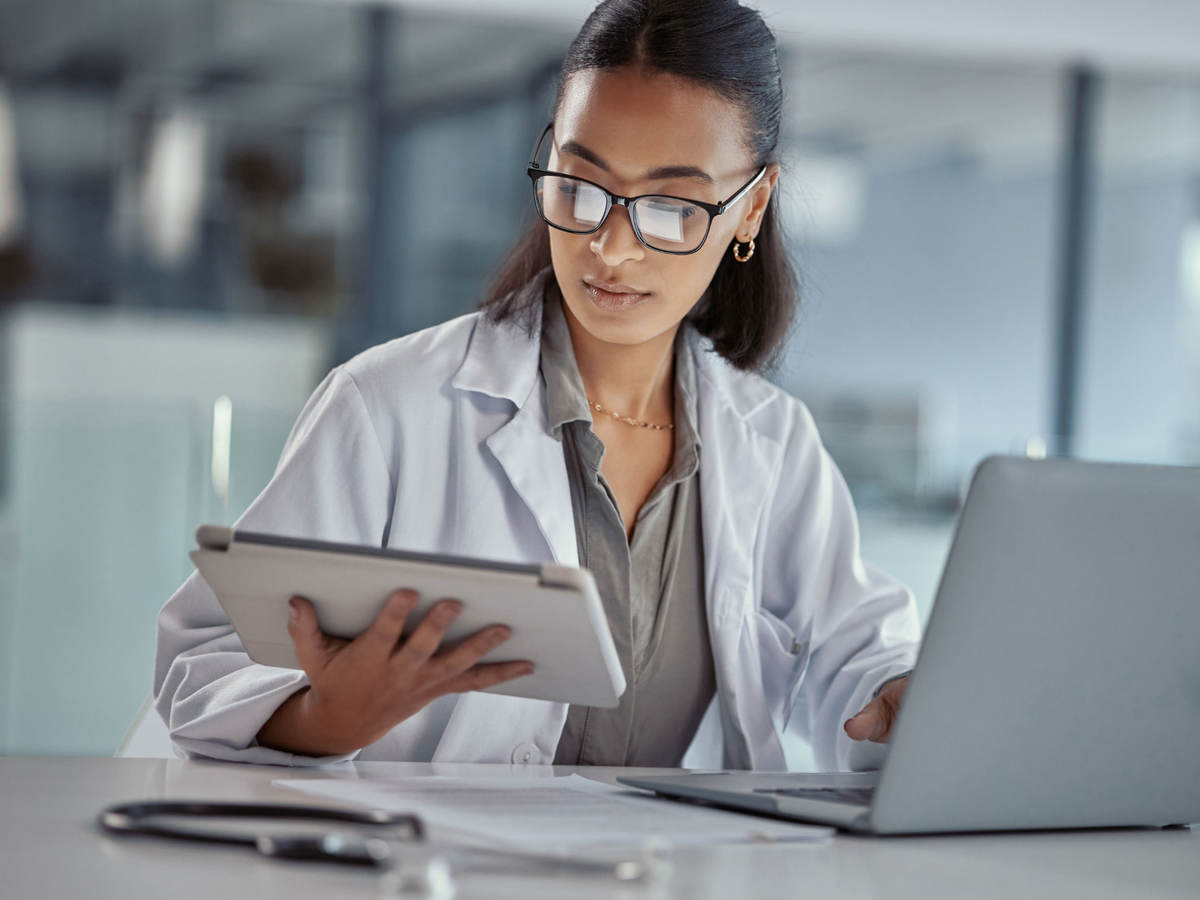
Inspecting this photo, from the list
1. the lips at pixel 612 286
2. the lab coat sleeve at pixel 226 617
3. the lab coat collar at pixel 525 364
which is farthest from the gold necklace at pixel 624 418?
the lab coat sleeve at pixel 226 617

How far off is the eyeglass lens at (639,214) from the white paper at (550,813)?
0.65m

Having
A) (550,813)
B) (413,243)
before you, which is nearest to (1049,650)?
(550,813)

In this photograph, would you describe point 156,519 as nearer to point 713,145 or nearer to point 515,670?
point 713,145

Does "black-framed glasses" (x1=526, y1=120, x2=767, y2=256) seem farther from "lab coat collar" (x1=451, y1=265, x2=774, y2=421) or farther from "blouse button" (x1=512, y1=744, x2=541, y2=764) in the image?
"blouse button" (x1=512, y1=744, x2=541, y2=764)

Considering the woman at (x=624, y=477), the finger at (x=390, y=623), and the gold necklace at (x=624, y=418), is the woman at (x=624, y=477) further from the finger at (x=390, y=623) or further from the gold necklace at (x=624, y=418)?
the finger at (x=390, y=623)

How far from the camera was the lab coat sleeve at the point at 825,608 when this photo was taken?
70.2 inches

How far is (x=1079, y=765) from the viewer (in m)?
1.12

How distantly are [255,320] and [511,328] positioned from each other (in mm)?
3919

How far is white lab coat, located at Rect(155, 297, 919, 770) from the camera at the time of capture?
1491 mm

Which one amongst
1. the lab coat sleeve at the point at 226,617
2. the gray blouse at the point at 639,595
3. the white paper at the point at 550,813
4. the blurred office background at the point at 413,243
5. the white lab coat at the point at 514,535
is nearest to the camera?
the white paper at the point at 550,813

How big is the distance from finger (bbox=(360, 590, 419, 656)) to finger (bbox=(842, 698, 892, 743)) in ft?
1.87

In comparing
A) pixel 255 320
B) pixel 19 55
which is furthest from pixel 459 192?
pixel 19 55

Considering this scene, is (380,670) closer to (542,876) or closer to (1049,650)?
(542,876)

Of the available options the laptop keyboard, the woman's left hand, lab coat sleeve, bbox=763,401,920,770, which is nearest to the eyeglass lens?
lab coat sleeve, bbox=763,401,920,770
